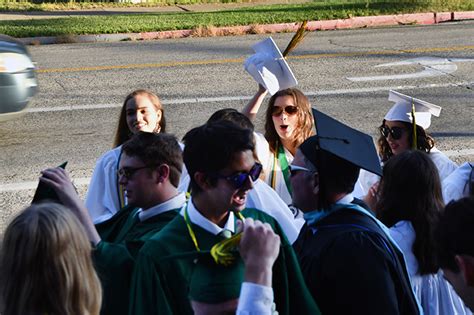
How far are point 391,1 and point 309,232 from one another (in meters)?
18.4

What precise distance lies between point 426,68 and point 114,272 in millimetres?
12146

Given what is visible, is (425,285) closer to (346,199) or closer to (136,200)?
(346,199)

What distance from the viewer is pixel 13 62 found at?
1134 centimetres

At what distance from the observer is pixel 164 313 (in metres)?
3.94

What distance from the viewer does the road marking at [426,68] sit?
1497cm

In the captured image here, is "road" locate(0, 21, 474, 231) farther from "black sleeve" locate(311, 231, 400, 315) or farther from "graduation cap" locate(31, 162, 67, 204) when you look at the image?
"black sleeve" locate(311, 231, 400, 315)

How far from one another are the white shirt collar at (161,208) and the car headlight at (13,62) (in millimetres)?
6855

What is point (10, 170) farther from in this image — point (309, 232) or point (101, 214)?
point (309, 232)

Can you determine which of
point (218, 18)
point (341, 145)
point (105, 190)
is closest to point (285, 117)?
point (105, 190)

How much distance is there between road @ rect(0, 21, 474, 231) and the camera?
37.6 feet

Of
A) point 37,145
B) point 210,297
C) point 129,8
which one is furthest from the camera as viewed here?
point 129,8

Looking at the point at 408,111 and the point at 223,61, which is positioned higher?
the point at 408,111

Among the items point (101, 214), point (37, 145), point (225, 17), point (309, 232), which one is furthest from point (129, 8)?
point (309, 232)

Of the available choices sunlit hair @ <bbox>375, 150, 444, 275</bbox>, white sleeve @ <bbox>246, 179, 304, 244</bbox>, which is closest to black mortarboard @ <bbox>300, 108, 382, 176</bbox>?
sunlit hair @ <bbox>375, 150, 444, 275</bbox>
